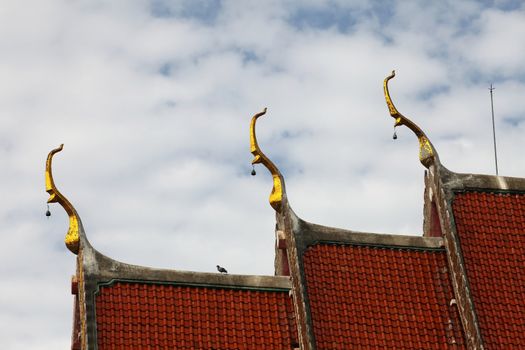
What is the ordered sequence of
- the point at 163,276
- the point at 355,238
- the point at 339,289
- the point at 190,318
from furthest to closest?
the point at 355,238
the point at 339,289
the point at 163,276
the point at 190,318

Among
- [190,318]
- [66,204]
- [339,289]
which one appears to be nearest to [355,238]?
[339,289]

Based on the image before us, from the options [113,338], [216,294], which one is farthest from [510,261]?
[113,338]

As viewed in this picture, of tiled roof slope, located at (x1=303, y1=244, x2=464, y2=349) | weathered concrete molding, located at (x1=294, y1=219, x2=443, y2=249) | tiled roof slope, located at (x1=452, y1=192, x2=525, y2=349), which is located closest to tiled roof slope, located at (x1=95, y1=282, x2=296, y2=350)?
tiled roof slope, located at (x1=303, y1=244, x2=464, y2=349)

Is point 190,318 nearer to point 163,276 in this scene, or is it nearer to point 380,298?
point 163,276

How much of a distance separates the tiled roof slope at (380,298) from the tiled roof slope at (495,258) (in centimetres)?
65

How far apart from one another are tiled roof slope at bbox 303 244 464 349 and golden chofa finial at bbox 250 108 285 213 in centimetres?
132

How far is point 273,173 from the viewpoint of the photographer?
3189 cm

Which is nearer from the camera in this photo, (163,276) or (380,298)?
(163,276)

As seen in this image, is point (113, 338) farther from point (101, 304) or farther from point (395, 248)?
point (395, 248)

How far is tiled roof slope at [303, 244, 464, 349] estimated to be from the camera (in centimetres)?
3027

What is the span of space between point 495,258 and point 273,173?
549 cm

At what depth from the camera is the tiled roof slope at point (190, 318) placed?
2928 cm

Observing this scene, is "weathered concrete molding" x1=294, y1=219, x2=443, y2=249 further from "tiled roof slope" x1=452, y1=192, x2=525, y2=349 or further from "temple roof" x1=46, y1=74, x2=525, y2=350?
"tiled roof slope" x1=452, y1=192, x2=525, y2=349

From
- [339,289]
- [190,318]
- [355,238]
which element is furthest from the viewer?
[355,238]
